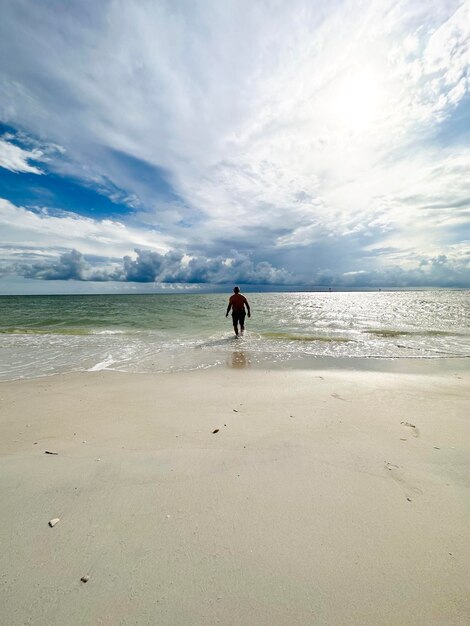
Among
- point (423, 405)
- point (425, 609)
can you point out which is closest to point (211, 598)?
point (425, 609)

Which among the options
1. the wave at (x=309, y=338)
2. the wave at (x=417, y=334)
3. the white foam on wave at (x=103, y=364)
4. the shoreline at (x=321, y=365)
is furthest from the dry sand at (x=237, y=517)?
the wave at (x=417, y=334)

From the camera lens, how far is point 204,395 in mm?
6141

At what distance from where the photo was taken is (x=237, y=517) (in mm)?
2605

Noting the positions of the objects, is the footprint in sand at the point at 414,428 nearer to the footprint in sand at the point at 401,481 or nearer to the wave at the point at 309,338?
the footprint in sand at the point at 401,481

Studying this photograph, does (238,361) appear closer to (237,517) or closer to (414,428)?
(414,428)

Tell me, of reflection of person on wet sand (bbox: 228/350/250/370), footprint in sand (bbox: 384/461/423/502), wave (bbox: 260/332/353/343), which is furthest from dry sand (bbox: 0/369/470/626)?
wave (bbox: 260/332/353/343)

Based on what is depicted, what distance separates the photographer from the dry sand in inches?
74.9

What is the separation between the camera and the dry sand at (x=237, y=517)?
1902 millimetres

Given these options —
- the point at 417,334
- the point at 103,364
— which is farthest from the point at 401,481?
the point at 417,334

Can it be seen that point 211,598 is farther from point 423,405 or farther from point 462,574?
point 423,405

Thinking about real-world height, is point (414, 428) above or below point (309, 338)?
above

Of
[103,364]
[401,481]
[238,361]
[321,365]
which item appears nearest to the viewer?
[401,481]

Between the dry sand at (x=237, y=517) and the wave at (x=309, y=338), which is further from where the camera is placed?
the wave at (x=309, y=338)

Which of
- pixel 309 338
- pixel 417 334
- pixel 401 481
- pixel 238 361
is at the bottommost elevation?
pixel 417 334
